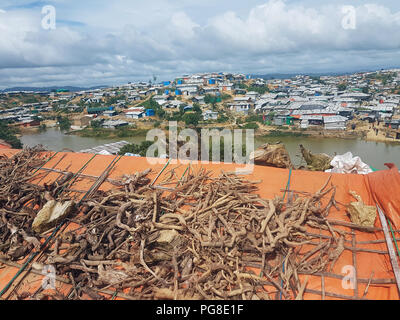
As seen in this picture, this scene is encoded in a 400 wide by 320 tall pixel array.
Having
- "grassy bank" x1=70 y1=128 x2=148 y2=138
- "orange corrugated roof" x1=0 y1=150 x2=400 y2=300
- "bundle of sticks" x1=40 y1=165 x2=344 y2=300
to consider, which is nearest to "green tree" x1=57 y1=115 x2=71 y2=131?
Result: "grassy bank" x1=70 y1=128 x2=148 y2=138

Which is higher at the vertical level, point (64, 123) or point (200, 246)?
point (64, 123)

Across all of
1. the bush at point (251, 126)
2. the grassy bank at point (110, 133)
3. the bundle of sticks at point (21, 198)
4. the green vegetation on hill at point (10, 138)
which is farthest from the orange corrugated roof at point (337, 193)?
the bush at point (251, 126)

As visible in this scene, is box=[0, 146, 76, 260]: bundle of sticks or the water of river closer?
box=[0, 146, 76, 260]: bundle of sticks

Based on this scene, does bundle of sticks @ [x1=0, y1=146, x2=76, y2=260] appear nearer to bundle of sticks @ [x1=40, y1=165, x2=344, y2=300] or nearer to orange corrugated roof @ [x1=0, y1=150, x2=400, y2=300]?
orange corrugated roof @ [x1=0, y1=150, x2=400, y2=300]

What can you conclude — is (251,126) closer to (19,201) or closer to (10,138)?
(10,138)

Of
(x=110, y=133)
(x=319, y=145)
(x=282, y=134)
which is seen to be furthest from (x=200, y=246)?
(x=110, y=133)

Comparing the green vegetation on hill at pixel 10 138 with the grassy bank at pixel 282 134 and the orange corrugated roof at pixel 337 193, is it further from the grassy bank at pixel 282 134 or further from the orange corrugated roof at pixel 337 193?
the grassy bank at pixel 282 134
